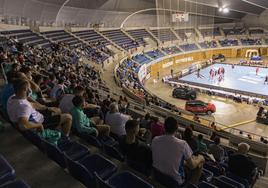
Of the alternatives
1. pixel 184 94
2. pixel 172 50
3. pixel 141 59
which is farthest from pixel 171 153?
pixel 172 50

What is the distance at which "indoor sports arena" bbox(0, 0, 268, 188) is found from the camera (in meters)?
4.98

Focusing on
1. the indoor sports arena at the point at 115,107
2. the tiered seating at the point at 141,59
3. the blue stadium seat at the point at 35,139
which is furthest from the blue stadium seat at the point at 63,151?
the tiered seating at the point at 141,59

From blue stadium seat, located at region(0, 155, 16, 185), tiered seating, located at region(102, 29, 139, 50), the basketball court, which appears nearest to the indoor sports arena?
blue stadium seat, located at region(0, 155, 16, 185)

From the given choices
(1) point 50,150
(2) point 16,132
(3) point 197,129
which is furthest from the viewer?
(3) point 197,129

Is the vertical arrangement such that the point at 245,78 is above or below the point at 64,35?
below

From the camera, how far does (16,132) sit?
6.54 m

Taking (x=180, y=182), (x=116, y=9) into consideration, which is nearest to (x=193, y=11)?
(x=116, y=9)

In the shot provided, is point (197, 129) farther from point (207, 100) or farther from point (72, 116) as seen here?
point (207, 100)

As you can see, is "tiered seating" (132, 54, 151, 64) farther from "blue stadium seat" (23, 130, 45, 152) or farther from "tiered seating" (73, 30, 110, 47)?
"blue stadium seat" (23, 130, 45, 152)

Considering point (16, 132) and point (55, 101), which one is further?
point (55, 101)

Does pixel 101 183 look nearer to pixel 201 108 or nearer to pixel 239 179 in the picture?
pixel 239 179

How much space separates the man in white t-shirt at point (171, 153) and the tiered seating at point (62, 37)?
2988cm

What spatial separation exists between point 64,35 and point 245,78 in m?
23.4

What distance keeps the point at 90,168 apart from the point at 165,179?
1.27 m
